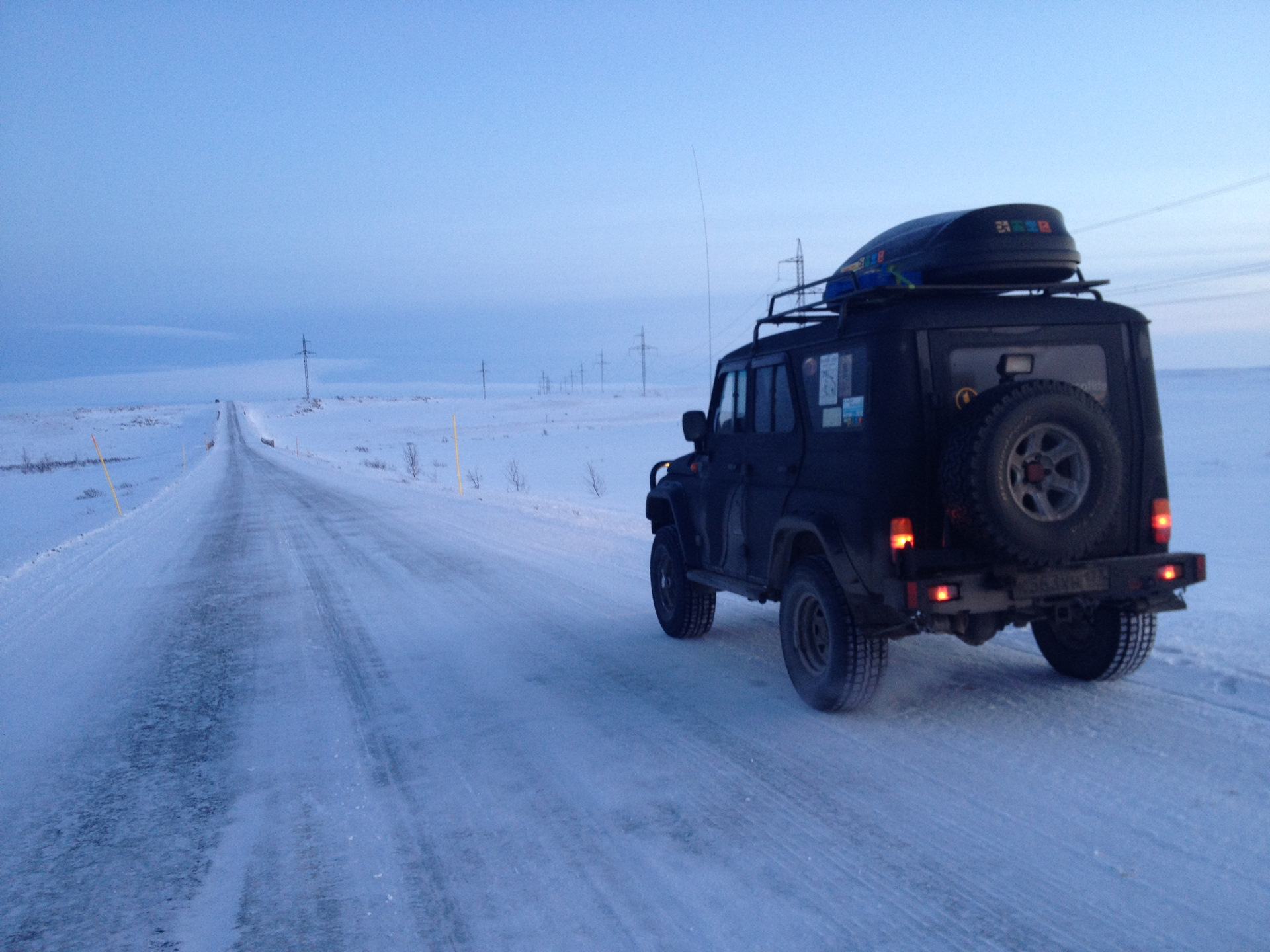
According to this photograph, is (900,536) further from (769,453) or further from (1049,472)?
(769,453)

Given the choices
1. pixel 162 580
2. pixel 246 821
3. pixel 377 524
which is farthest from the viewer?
pixel 377 524

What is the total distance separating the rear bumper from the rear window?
914 millimetres

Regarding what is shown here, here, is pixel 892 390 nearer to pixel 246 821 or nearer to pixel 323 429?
pixel 246 821

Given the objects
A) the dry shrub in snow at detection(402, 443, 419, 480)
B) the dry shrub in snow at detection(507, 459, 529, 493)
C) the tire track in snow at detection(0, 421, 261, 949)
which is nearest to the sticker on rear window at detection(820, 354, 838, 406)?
the tire track in snow at detection(0, 421, 261, 949)

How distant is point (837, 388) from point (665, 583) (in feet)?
10.0

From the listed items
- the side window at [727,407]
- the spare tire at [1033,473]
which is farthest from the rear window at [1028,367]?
the side window at [727,407]

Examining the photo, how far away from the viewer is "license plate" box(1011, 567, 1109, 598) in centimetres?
461

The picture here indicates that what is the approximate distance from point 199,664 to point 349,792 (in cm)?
347

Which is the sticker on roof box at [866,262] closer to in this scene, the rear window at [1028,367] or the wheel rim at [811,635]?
the rear window at [1028,367]

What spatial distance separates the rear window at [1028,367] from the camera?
15.8 feet

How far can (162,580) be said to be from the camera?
1148 cm

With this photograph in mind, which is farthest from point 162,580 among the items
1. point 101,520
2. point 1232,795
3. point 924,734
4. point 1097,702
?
point 101,520

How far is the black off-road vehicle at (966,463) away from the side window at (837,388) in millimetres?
13

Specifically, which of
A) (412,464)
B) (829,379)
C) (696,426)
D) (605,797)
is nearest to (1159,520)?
(829,379)
